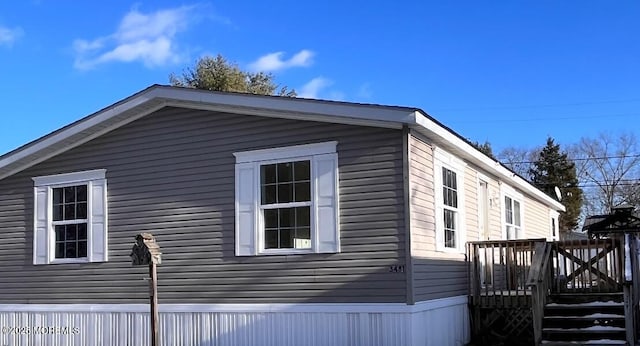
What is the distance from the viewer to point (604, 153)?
47500 mm

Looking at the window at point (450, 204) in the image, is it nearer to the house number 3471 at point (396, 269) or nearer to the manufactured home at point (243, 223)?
the manufactured home at point (243, 223)

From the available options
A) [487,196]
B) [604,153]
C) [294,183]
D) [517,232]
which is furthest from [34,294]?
[604,153]

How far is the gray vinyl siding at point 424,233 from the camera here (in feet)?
31.2

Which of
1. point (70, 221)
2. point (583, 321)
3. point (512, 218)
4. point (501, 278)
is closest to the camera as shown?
point (583, 321)

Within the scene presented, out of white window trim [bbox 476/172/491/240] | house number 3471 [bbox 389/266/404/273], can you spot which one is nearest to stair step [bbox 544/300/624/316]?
white window trim [bbox 476/172/491/240]

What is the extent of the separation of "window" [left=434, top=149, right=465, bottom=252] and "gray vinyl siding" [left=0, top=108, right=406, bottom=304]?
4.45 ft

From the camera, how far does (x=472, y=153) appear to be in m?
11.9

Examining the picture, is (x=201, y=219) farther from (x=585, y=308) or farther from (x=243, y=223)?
(x=585, y=308)

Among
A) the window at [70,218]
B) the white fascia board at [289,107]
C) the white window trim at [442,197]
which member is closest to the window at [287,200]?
the white fascia board at [289,107]

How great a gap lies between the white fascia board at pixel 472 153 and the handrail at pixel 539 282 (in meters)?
1.96

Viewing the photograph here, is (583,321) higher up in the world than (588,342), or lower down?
higher up

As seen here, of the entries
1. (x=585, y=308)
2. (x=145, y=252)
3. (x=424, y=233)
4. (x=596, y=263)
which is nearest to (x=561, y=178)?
(x=596, y=263)

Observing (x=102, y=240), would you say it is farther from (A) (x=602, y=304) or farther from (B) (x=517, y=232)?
(B) (x=517, y=232)

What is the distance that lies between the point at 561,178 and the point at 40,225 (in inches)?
1411
